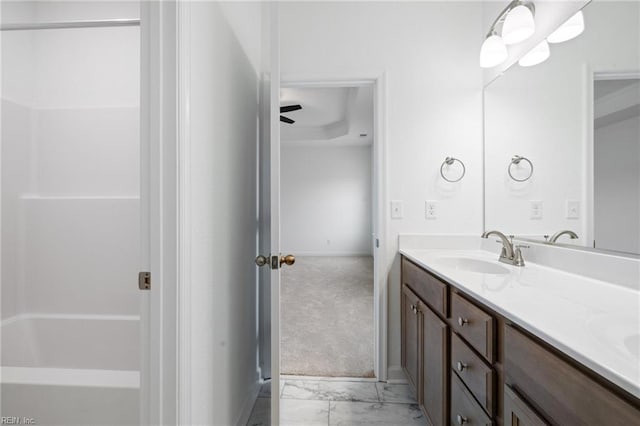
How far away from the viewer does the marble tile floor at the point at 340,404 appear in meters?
1.44

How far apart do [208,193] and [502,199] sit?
1.72 meters

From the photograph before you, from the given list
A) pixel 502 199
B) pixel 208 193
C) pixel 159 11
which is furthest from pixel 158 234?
pixel 502 199

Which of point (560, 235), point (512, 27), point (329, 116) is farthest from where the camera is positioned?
point (329, 116)

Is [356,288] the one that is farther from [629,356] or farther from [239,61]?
[629,356]

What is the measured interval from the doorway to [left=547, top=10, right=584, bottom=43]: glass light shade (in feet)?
3.22

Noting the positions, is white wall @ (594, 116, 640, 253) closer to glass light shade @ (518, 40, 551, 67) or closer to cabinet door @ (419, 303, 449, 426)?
glass light shade @ (518, 40, 551, 67)

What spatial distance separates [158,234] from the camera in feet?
2.67

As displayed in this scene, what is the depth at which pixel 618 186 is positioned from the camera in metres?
0.98

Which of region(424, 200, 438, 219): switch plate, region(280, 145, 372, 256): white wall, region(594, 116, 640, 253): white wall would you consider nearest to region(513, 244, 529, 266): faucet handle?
region(594, 116, 640, 253): white wall

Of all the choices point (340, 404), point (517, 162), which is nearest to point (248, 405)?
point (340, 404)

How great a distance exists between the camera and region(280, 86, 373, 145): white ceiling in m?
3.87

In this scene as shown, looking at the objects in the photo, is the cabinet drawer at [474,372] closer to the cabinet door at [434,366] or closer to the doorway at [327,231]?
the cabinet door at [434,366]

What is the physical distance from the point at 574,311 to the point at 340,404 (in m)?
1.34

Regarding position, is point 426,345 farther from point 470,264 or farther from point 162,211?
point 162,211
